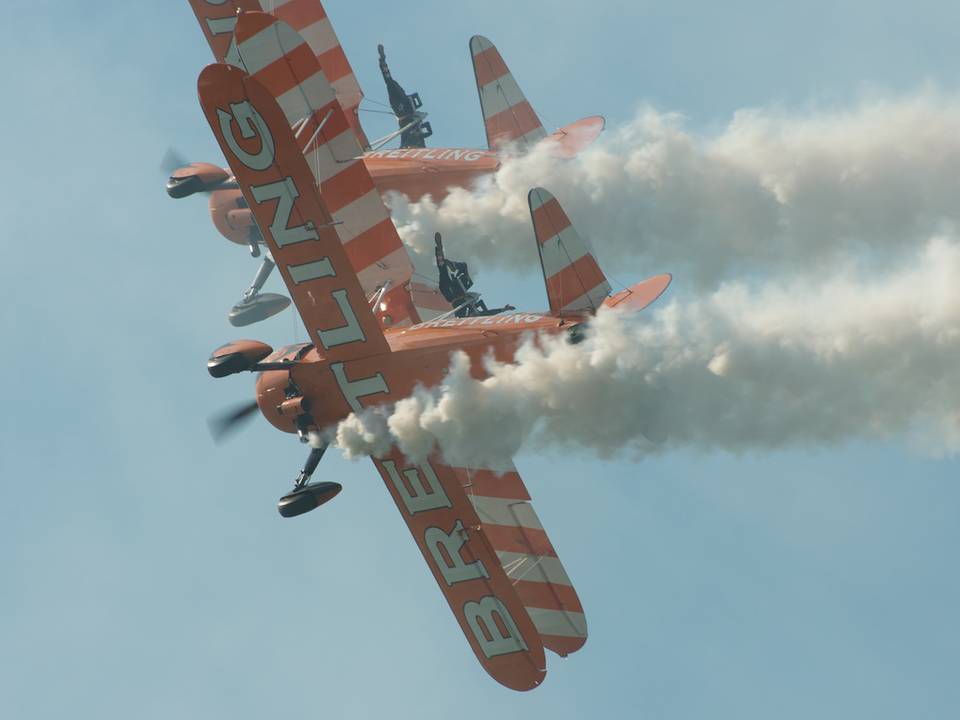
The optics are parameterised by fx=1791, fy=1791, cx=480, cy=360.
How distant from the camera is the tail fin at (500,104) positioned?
975 inches

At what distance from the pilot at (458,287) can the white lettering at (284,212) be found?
310 centimetres

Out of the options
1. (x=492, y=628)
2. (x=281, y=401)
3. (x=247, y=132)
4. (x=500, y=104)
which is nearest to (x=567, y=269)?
(x=281, y=401)

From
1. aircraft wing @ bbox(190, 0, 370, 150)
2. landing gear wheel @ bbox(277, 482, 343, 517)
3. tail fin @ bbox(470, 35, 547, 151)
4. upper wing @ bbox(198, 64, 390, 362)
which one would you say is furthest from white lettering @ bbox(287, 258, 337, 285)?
tail fin @ bbox(470, 35, 547, 151)

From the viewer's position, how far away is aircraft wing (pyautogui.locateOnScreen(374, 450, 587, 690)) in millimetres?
19953

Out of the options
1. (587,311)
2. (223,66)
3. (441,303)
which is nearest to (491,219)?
(441,303)

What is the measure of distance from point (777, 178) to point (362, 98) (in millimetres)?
6595

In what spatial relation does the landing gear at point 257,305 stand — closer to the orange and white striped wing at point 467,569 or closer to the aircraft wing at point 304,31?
the aircraft wing at point 304,31

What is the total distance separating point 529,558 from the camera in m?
21.2

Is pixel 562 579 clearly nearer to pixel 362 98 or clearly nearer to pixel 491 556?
pixel 491 556

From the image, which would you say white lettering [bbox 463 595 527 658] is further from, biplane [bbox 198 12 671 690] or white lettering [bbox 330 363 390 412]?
white lettering [bbox 330 363 390 412]

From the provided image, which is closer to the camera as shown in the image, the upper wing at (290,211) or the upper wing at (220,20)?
the upper wing at (290,211)

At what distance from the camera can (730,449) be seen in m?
17.0

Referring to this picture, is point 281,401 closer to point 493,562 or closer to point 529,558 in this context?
point 493,562

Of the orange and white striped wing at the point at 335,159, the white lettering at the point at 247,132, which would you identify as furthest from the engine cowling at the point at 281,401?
the white lettering at the point at 247,132
